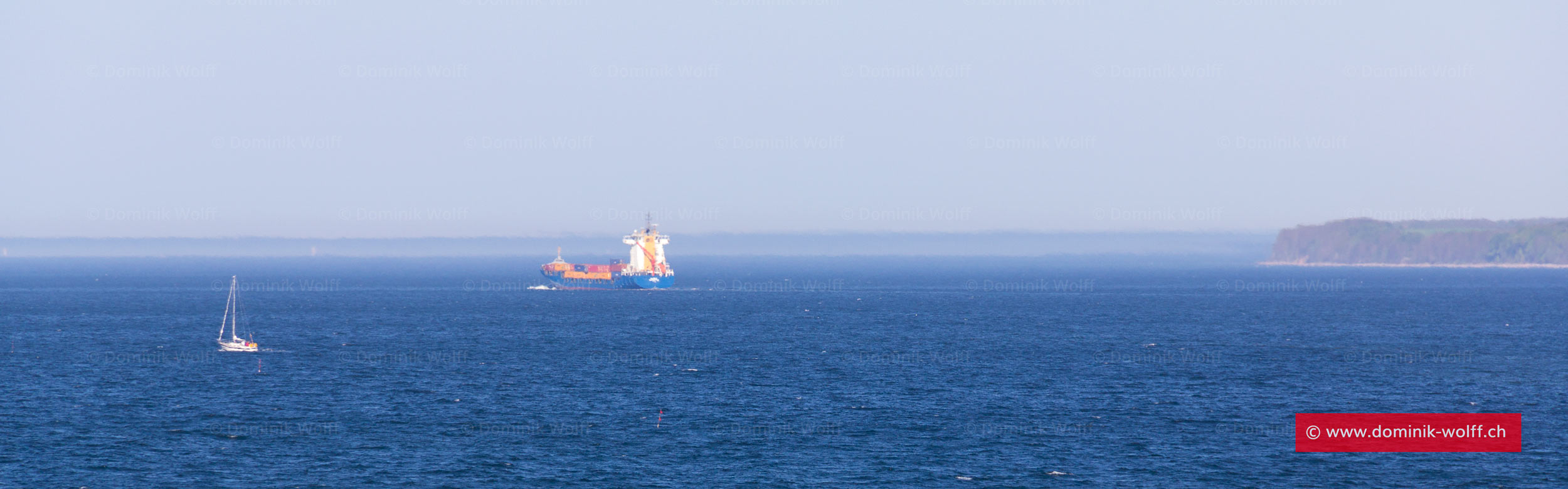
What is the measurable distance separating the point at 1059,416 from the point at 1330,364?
122 feet

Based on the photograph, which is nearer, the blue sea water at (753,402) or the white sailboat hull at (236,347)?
the blue sea water at (753,402)

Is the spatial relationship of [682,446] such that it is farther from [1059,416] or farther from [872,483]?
[1059,416]

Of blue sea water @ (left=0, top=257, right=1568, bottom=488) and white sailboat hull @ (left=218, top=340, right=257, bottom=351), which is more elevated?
white sailboat hull @ (left=218, top=340, right=257, bottom=351)

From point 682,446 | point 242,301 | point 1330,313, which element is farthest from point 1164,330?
point 242,301

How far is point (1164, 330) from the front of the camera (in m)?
128

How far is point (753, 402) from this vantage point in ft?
228

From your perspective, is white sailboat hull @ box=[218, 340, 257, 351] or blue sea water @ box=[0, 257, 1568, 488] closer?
blue sea water @ box=[0, 257, 1568, 488]

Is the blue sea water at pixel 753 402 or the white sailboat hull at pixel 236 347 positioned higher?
the white sailboat hull at pixel 236 347

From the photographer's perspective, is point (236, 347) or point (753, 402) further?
point (236, 347)

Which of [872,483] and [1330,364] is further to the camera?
[1330,364]

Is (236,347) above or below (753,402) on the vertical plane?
above

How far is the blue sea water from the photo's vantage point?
50.6 m

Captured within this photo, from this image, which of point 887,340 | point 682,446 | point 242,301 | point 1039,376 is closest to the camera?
point 682,446

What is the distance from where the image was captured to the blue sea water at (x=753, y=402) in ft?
166
